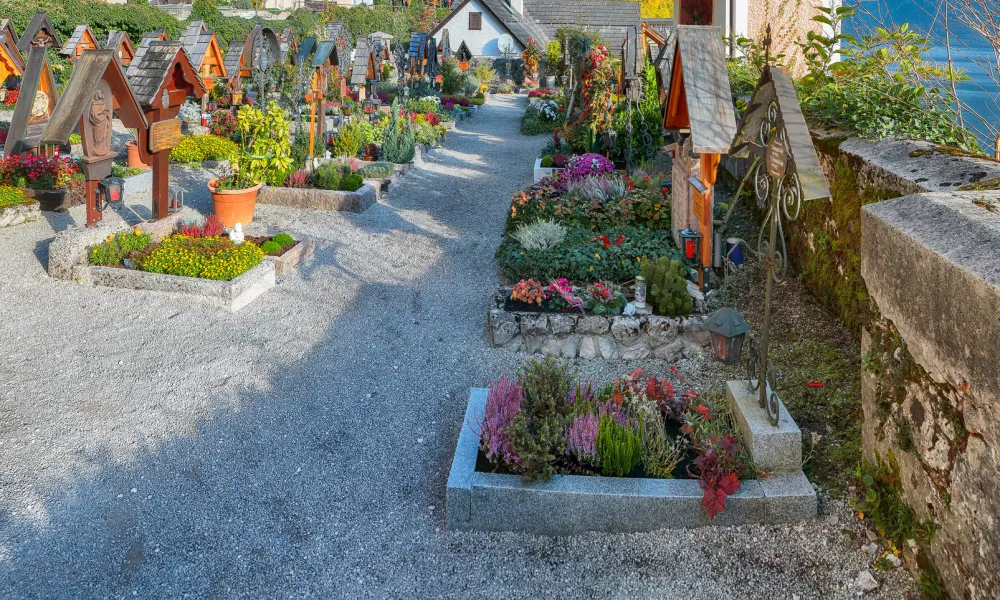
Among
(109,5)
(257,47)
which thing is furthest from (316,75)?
(109,5)

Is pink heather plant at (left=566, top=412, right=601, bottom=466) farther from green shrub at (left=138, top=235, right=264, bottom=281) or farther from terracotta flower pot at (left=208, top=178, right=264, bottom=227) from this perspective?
terracotta flower pot at (left=208, top=178, right=264, bottom=227)

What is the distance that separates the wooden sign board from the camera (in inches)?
358

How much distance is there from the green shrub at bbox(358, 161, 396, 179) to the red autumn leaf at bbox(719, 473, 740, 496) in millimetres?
9848

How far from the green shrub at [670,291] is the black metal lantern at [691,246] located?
0.86 m

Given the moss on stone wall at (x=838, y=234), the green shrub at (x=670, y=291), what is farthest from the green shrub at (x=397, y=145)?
the moss on stone wall at (x=838, y=234)

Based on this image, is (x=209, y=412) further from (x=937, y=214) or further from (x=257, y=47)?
(x=257, y=47)

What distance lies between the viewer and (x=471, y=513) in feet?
13.3

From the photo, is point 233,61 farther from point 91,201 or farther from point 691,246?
point 691,246

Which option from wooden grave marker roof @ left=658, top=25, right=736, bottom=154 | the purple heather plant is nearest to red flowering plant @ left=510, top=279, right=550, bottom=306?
wooden grave marker roof @ left=658, top=25, right=736, bottom=154

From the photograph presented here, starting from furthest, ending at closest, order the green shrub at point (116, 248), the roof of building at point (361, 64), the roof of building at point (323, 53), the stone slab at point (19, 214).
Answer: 1. the roof of building at point (361, 64)
2. the roof of building at point (323, 53)
3. the stone slab at point (19, 214)
4. the green shrub at point (116, 248)

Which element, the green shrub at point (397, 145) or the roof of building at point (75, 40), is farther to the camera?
the roof of building at point (75, 40)

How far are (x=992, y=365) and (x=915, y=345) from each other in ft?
2.08

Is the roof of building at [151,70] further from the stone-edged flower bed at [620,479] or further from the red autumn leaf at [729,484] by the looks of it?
the red autumn leaf at [729,484]

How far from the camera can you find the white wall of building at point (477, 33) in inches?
1544
